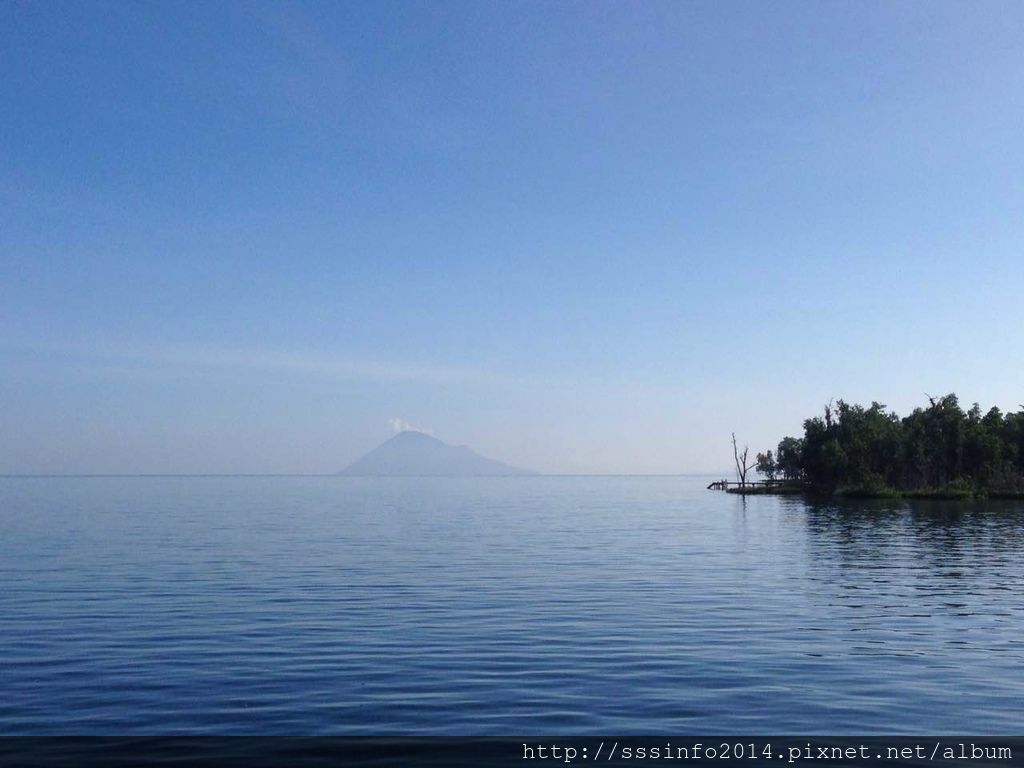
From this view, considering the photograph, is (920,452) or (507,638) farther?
(920,452)

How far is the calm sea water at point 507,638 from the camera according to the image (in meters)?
17.9

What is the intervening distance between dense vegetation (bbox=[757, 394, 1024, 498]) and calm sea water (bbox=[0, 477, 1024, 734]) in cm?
8678

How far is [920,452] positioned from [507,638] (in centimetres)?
13509

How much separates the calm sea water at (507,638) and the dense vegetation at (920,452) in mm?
86782

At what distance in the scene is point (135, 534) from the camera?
66.2 meters

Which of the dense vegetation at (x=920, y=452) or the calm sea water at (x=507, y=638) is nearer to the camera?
the calm sea water at (x=507, y=638)

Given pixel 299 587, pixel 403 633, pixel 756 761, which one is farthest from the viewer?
pixel 299 587

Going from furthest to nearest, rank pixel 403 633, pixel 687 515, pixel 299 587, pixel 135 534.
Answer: pixel 687 515 → pixel 135 534 → pixel 299 587 → pixel 403 633

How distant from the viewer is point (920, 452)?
143750 mm

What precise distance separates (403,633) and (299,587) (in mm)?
12031

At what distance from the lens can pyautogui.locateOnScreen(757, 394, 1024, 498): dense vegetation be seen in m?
136

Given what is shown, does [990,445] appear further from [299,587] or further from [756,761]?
[756,761]

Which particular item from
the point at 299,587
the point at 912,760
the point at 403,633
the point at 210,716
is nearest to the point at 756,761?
the point at 912,760

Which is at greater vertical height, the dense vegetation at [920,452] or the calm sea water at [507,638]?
the dense vegetation at [920,452]
